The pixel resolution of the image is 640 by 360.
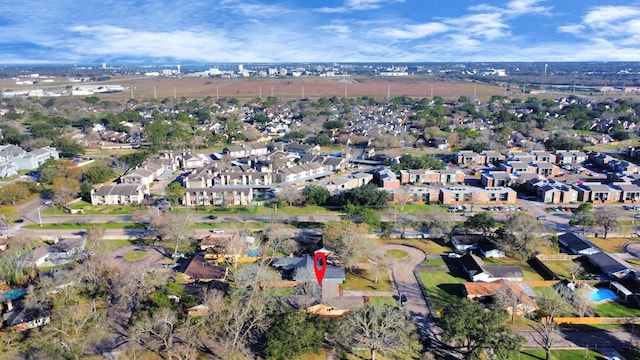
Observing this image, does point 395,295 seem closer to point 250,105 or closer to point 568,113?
point 568,113

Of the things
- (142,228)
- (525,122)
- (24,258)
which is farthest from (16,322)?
(525,122)

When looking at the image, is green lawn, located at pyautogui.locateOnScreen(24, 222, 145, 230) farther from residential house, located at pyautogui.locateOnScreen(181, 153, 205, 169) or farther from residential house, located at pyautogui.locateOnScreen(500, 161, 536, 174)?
residential house, located at pyautogui.locateOnScreen(500, 161, 536, 174)

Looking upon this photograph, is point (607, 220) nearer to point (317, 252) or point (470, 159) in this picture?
point (317, 252)

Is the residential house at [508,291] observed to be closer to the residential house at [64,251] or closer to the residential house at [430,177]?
the residential house at [430,177]

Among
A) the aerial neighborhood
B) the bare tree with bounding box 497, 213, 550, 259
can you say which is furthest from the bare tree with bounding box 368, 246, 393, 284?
the bare tree with bounding box 497, 213, 550, 259

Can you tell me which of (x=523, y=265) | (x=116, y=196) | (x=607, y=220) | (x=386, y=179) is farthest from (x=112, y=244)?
(x=607, y=220)

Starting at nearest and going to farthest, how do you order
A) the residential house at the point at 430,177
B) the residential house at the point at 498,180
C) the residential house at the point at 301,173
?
1. the residential house at the point at 498,180
2. the residential house at the point at 301,173
3. the residential house at the point at 430,177

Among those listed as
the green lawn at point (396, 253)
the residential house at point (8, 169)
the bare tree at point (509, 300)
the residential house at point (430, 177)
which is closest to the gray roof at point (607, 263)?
the bare tree at point (509, 300)
